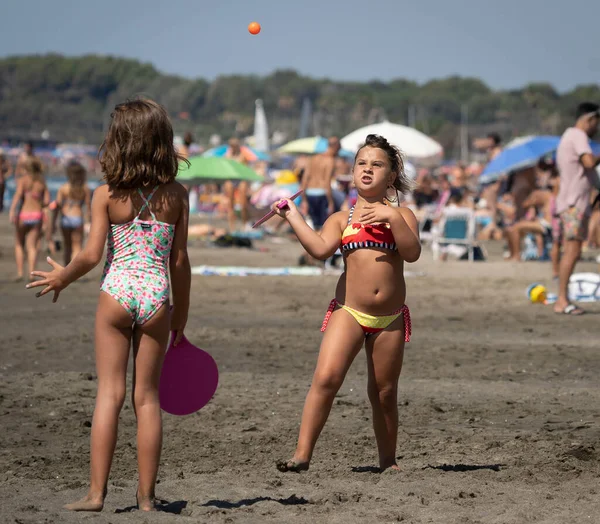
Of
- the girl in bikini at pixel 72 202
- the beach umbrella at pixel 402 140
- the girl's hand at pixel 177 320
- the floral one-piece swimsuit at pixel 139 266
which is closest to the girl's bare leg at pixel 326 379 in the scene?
the girl's hand at pixel 177 320

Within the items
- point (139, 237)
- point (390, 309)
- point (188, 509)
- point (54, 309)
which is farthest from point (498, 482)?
point (54, 309)

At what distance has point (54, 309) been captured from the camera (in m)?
11.1

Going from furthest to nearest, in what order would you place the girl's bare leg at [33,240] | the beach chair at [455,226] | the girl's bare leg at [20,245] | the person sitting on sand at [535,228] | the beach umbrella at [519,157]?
the beach umbrella at [519,157] < the beach chair at [455,226] < the person sitting on sand at [535,228] < the girl's bare leg at [20,245] < the girl's bare leg at [33,240]

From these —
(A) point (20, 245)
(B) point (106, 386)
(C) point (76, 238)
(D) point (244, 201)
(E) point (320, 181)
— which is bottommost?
(B) point (106, 386)

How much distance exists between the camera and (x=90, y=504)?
13.8 feet

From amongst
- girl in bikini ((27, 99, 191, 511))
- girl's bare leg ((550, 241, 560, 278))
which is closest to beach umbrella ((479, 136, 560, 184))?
girl's bare leg ((550, 241, 560, 278))

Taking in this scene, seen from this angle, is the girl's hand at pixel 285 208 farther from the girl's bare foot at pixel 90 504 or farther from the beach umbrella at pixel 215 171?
the beach umbrella at pixel 215 171

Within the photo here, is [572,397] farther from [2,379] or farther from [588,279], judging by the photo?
[588,279]

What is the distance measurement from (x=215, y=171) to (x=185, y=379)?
54.3ft

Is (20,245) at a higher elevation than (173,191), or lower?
lower

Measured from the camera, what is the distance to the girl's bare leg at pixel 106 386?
164 inches

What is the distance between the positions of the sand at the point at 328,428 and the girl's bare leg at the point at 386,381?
139 mm

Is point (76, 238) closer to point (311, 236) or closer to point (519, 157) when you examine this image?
point (519, 157)

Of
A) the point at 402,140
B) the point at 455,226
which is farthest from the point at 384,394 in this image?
the point at 402,140
